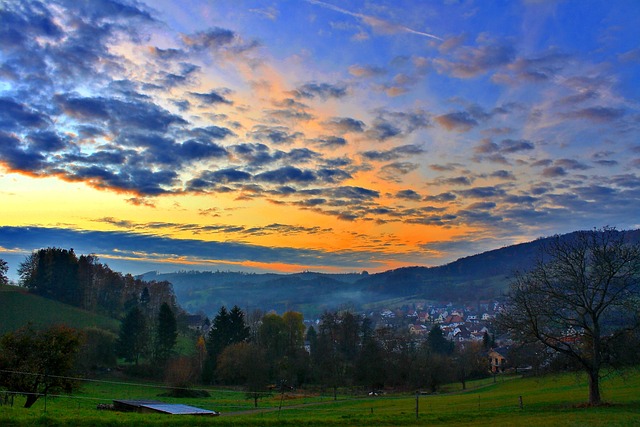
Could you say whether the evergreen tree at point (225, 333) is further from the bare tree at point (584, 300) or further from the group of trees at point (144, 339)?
the bare tree at point (584, 300)

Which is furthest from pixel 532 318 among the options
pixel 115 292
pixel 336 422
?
pixel 115 292

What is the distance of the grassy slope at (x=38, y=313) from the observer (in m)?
84.3

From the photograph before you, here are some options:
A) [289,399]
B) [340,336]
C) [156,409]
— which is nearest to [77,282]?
[340,336]

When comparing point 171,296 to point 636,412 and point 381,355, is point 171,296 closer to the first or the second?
point 381,355

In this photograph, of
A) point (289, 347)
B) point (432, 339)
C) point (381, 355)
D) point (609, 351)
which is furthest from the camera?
point (432, 339)

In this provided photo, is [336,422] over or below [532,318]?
below

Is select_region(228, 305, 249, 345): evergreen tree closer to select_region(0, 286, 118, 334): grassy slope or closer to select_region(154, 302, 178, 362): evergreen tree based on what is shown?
select_region(154, 302, 178, 362): evergreen tree

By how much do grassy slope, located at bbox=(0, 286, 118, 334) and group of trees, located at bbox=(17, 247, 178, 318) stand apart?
152 inches

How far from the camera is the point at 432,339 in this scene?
4240 inches

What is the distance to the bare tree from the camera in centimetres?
2683

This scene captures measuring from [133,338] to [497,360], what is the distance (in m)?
77.5

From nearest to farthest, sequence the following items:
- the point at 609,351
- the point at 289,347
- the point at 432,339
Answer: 1. the point at 609,351
2. the point at 289,347
3. the point at 432,339

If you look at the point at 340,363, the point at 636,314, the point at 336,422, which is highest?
the point at 636,314

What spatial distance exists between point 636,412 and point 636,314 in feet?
21.9
